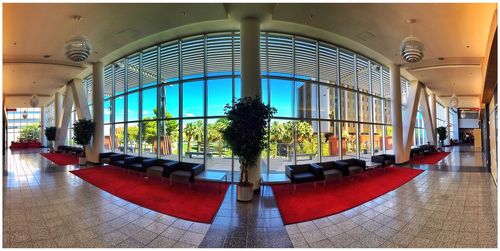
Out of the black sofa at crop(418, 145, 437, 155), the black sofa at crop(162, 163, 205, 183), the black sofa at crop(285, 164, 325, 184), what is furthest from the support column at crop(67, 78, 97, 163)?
the black sofa at crop(418, 145, 437, 155)

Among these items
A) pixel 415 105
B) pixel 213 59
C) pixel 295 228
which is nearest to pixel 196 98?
pixel 213 59

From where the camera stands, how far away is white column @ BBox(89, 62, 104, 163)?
10.4 metres

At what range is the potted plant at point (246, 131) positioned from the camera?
17.2ft

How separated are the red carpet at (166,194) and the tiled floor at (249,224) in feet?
0.76

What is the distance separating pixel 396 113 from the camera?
10.7 metres

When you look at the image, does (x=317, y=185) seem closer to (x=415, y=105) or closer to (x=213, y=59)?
(x=213, y=59)

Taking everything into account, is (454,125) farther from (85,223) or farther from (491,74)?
(85,223)

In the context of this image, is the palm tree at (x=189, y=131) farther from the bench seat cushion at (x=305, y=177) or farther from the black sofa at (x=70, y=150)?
the black sofa at (x=70, y=150)

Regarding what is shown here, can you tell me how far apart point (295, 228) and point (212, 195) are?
2413mm

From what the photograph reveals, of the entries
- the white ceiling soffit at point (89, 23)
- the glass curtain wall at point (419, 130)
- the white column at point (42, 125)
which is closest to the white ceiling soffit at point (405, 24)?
the white ceiling soffit at point (89, 23)

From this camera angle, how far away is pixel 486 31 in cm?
640

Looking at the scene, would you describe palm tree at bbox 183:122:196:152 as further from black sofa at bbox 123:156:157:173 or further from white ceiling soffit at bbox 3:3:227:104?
white ceiling soffit at bbox 3:3:227:104

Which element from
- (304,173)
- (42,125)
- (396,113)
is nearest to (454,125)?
(396,113)

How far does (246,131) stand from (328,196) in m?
2.41
